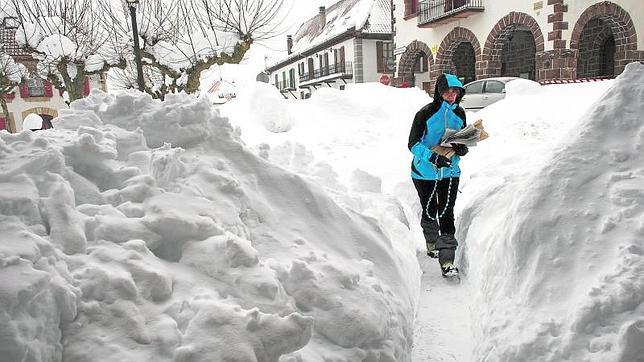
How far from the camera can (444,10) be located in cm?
1942

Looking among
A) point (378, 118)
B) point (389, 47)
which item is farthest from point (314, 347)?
point (389, 47)

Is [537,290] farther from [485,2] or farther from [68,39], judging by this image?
[485,2]

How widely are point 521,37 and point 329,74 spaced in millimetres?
13972

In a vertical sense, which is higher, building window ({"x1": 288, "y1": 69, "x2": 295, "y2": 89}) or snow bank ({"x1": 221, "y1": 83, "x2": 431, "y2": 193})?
building window ({"x1": 288, "y1": 69, "x2": 295, "y2": 89})

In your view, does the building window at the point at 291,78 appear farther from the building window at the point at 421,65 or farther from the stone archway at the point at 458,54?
the stone archway at the point at 458,54

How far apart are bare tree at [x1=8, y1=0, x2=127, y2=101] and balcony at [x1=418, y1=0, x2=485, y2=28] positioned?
12.5m

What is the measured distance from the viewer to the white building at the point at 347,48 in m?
28.1

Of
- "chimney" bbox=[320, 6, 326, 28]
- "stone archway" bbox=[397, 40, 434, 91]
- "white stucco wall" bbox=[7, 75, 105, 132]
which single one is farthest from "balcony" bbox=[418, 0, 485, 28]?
"white stucco wall" bbox=[7, 75, 105, 132]

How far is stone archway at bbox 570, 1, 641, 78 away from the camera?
570 inches

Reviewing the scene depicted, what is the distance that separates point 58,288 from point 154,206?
23.8 inches

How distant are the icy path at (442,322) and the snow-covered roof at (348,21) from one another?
25748 millimetres

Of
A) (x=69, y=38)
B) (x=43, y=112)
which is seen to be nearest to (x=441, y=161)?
(x=69, y=38)

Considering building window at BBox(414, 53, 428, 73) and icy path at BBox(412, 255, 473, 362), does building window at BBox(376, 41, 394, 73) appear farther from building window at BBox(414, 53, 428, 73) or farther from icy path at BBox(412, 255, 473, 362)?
icy path at BBox(412, 255, 473, 362)

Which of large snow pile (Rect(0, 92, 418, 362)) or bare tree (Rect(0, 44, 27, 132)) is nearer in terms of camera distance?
large snow pile (Rect(0, 92, 418, 362))
